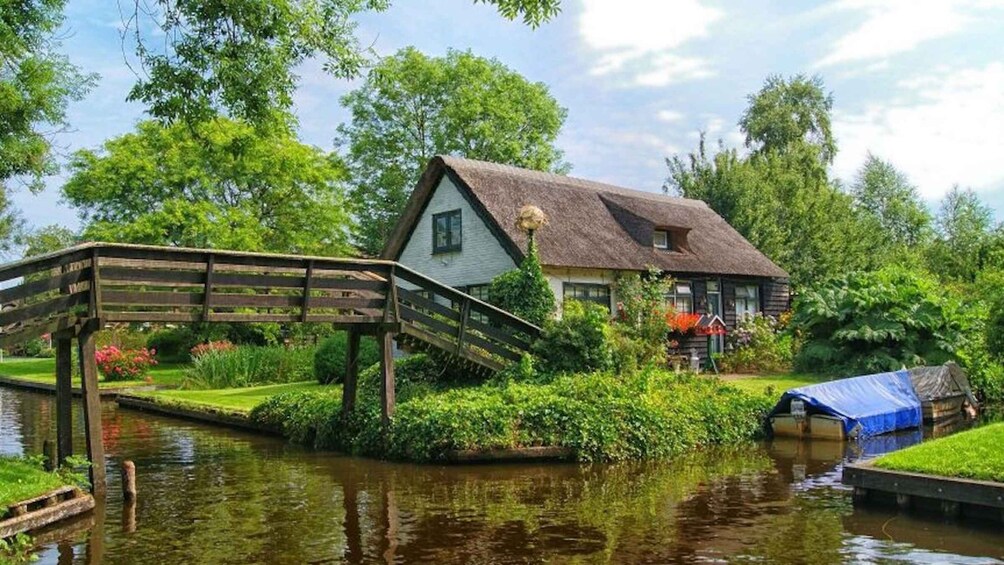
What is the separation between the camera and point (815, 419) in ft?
58.3

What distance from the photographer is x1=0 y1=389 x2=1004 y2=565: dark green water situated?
950 centimetres

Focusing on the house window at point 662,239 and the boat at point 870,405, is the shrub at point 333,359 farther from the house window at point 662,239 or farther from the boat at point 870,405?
the boat at point 870,405

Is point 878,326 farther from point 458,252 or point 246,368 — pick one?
point 246,368

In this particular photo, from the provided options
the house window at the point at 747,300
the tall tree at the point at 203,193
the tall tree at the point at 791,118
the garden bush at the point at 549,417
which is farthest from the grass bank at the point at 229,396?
the tall tree at the point at 791,118

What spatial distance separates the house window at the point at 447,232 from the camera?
27953 mm

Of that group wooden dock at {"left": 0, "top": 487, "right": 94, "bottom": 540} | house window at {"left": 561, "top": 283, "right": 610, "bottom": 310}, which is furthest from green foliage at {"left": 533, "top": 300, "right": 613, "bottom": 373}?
wooden dock at {"left": 0, "top": 487, "right": 94, "bottom": 540}

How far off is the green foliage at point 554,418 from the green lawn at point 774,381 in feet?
A: 10.3

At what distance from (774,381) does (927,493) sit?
12.9m

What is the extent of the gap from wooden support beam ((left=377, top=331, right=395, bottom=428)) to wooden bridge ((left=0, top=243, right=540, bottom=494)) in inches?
→ 0.8

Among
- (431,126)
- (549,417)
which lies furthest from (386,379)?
(431,126)

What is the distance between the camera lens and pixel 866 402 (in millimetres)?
18609

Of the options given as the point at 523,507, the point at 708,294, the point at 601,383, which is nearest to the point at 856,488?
the point at 523,507

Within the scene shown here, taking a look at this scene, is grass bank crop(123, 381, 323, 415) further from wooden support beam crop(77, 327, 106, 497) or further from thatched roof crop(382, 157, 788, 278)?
wooden support beam crop(77, 327, 106, 497)

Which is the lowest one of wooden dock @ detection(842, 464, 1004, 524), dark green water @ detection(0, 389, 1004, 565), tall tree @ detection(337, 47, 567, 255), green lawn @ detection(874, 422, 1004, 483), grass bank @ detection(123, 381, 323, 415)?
dark green water @ detection(0, 389, 1004, 565)
